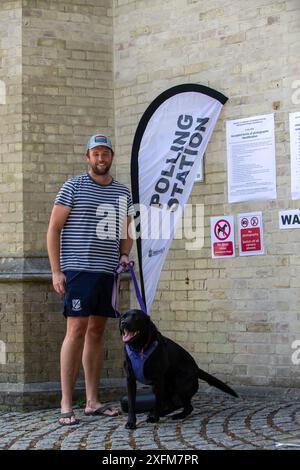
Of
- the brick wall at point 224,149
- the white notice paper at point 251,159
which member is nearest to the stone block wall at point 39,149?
the brick wall at point 224,149

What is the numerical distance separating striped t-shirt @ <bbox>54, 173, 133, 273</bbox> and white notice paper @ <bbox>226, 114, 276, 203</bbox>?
1.78 m

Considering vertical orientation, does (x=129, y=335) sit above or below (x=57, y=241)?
below

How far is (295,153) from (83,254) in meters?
2.38

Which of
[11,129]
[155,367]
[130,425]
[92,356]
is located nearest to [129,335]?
[155,367]

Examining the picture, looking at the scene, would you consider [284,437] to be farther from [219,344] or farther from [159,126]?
[159,126]

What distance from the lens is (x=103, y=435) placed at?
270 inches

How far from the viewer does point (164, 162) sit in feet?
31.0

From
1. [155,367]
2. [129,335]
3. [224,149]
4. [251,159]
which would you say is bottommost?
[155,367]

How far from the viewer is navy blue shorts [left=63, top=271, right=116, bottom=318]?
761 centimetres

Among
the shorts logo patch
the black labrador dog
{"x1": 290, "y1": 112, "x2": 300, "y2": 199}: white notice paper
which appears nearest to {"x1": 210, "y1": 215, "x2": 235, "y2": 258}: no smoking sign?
{"x1": 290, "y1": 112, "x2": 300, "y2": 199}: white notice paper

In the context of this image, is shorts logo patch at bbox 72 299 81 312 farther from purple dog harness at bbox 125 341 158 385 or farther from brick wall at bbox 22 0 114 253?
brick wall at bbox 22 0 114 253

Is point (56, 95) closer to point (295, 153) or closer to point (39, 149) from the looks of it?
point (39, 149)
